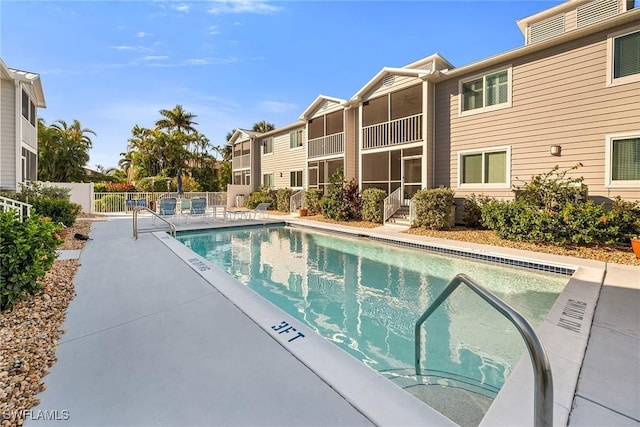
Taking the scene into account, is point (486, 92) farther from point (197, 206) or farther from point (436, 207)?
point (197, 206)

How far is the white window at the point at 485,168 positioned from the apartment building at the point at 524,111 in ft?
0.11

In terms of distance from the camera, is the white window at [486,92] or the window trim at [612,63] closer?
the window trim at [612,63]

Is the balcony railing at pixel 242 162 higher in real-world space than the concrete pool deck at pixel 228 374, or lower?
higher

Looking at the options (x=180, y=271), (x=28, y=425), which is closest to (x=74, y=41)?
(x=180, y=271)

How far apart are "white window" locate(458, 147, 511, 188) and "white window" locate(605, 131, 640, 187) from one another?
2.60m

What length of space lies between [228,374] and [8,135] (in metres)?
16.1

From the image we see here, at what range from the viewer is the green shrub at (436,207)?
1151 centimetres

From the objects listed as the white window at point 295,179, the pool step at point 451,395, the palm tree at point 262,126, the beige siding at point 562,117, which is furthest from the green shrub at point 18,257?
the palm tree at point 262,126

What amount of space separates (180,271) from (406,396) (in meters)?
4.99

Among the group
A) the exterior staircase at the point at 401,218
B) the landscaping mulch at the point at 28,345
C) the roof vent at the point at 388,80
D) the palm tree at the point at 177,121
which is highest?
the palm tree at the point at 177,121

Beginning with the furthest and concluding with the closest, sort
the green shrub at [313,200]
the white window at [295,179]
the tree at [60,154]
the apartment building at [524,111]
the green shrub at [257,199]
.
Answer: the tree at [60,154]
the green shrub at [257,199]
the white window at [295,179]
the green shrub at [313,200]
the apartment building at [524,111]

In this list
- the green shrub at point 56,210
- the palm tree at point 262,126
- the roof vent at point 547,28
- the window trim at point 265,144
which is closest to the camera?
the green shrub at point 56,210

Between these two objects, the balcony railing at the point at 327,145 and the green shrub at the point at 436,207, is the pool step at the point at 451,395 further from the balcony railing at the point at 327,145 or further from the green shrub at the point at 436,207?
the balcony railing at the point at 327,145

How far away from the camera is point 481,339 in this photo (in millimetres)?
4227
